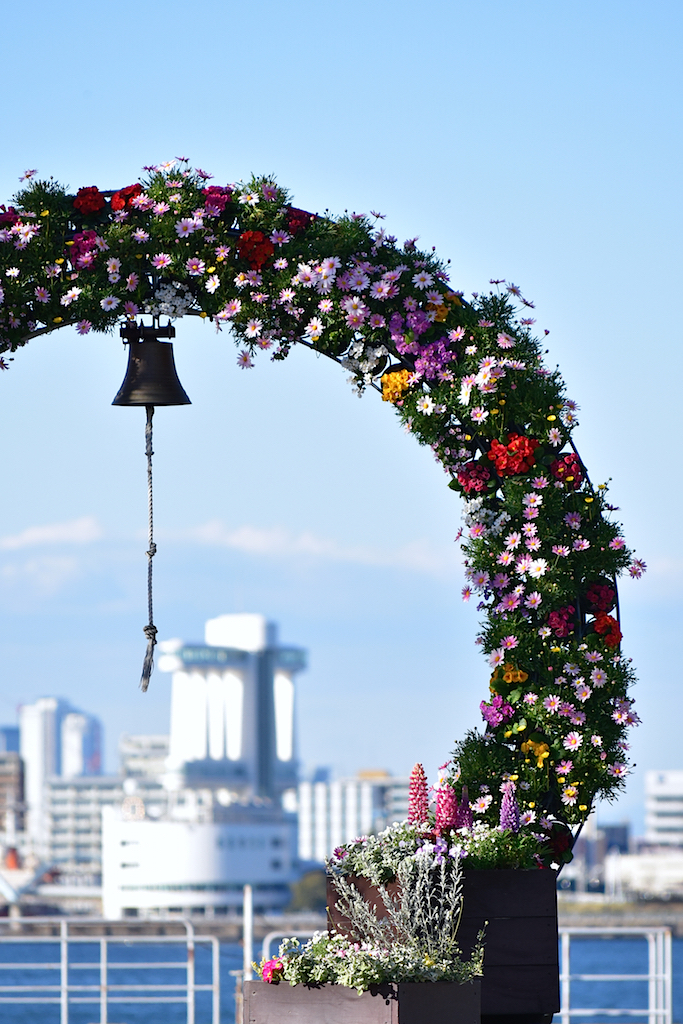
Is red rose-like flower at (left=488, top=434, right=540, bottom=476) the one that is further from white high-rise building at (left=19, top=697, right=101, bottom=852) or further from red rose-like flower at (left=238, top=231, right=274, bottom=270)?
white high-rise building at (left=19, top=697, right=101, bottom=852)

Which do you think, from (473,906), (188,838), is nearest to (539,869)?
(473,906)

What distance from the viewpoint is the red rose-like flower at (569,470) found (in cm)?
586

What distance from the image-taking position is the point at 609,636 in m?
5.82

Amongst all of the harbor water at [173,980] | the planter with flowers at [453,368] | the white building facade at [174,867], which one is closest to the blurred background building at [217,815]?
the white building facade at [174,867]

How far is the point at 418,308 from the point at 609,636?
4.89 feet

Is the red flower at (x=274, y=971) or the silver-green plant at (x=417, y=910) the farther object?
the silver-green plant at (x=417, y=910)

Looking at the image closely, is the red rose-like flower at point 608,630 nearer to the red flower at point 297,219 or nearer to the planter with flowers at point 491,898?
the planter with flowers at point 491,898

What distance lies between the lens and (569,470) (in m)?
5.88

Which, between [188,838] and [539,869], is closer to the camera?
[539,869]

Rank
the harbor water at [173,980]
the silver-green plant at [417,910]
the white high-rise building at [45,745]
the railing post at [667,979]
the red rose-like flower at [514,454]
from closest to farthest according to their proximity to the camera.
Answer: the silver-green plant at [417,910]
the red rose-like flower at [514,454]
the railing post at [667,979]
the harbor water at [173,980]
the white high-rise building at [45,745]

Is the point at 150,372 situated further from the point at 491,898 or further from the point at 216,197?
the point at 491,898

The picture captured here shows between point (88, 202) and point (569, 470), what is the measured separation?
2.18 metres

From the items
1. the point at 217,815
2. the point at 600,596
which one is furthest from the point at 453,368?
the point at 217,815

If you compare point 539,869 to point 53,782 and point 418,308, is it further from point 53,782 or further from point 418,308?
point 53,782
